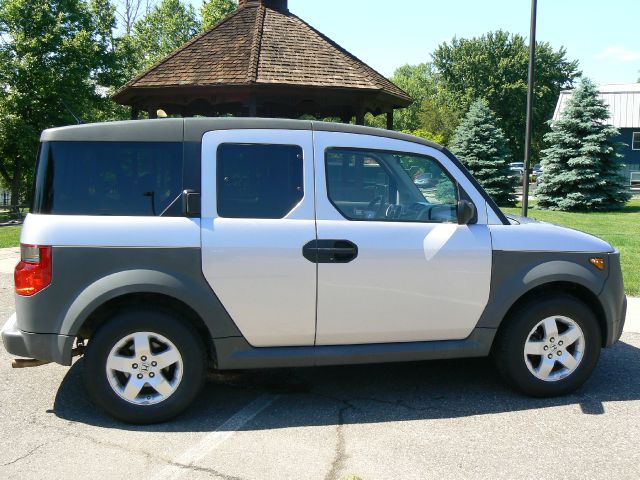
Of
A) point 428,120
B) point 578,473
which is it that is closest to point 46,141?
point 578,473

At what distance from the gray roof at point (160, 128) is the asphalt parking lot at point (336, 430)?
1837 mm

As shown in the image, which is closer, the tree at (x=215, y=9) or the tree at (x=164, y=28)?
the tree at (x=215, y=9)

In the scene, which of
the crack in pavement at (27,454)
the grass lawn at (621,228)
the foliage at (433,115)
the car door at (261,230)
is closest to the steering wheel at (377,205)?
the car door at (261,230)

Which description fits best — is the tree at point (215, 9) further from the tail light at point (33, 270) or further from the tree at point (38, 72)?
the tail light at point (33, 270)

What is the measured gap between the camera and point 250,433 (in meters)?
3.87

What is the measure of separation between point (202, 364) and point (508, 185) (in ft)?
76.6

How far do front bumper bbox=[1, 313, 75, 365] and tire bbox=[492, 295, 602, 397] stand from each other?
116 inches

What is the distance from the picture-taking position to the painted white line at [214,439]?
3.33 m

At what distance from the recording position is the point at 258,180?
4.11 meters

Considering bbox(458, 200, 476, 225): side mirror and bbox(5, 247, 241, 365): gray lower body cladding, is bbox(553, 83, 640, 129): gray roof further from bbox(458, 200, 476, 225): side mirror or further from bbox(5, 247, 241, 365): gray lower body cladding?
bbox(5, 247, 241, 365): gray lower body cladding

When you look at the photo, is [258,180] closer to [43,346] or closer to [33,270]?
[33,270]

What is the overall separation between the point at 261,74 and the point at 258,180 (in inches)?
329

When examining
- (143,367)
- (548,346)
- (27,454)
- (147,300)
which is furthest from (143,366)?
(548,346)

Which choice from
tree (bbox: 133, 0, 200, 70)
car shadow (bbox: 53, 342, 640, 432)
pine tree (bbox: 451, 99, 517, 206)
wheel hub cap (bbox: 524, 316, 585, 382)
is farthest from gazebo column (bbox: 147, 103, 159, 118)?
tree (bbox: 133, 0, 200, 70)
